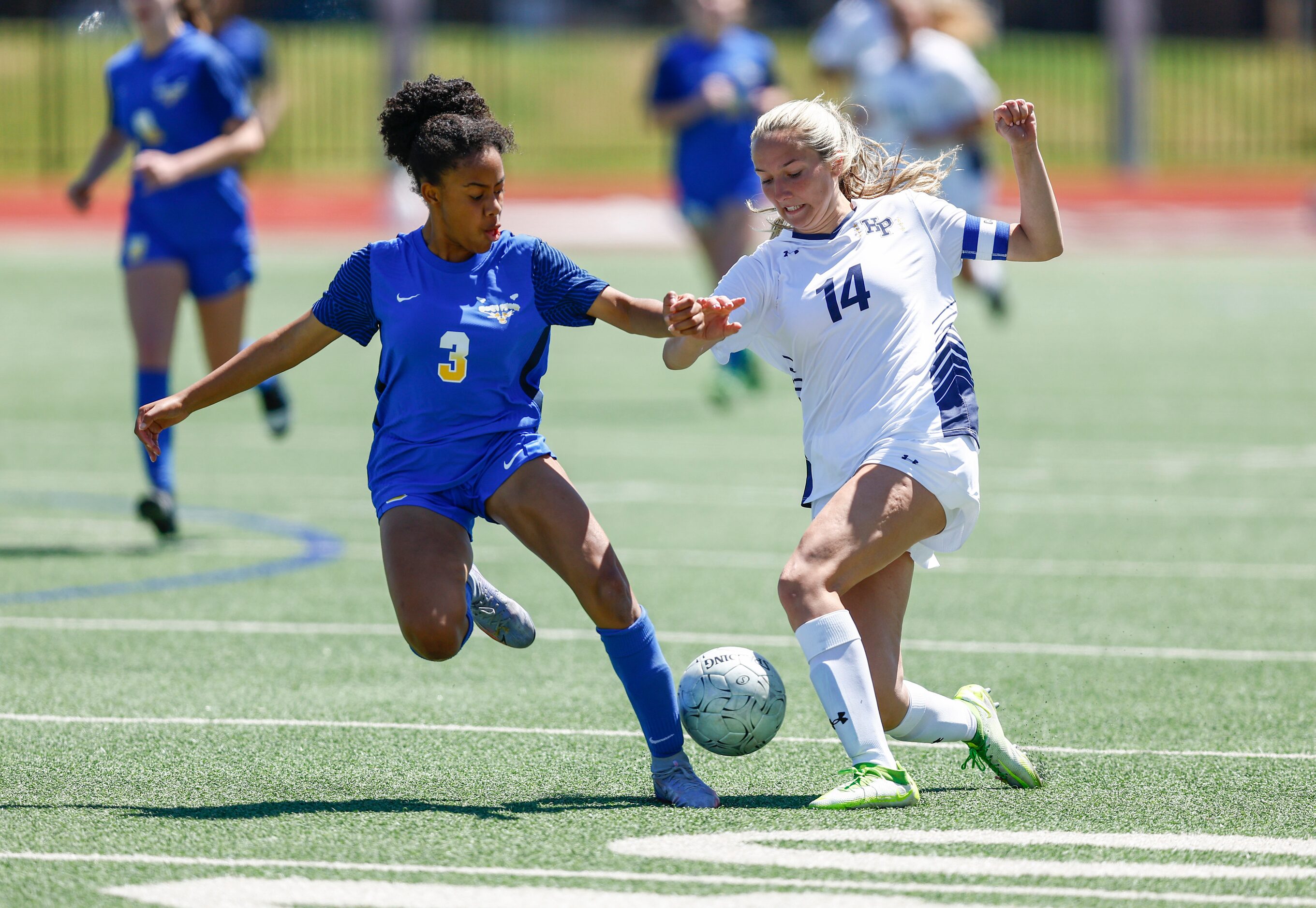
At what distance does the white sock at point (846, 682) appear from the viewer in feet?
16.0

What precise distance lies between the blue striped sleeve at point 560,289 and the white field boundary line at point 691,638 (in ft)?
7.55

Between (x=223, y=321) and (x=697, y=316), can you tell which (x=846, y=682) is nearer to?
(x=697, y=316)

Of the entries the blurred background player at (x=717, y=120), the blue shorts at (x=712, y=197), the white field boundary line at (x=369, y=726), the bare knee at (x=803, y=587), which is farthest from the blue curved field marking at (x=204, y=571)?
the blue shorts at (x=712, y=197)

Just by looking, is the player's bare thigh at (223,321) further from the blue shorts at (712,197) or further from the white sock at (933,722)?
the blue shorts at (712,197)

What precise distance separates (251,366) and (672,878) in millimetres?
1907

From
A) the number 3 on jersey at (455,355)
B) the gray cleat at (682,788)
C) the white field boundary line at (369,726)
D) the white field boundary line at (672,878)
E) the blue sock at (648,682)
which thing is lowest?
the white field boundary line at (369,726)

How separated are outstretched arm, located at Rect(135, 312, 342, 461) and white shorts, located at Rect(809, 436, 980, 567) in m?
1.45

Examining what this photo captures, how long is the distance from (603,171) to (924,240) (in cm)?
3239

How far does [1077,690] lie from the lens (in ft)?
21.4

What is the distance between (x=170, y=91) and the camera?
9.26m

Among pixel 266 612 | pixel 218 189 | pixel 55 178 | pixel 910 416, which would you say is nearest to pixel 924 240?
pixel 910 416

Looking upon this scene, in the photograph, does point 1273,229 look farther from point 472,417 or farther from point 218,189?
point 472,417

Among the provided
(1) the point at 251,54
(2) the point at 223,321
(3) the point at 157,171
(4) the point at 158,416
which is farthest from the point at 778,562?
(1) the point at 251,54

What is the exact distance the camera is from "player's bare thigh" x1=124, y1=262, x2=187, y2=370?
29.9 feet
